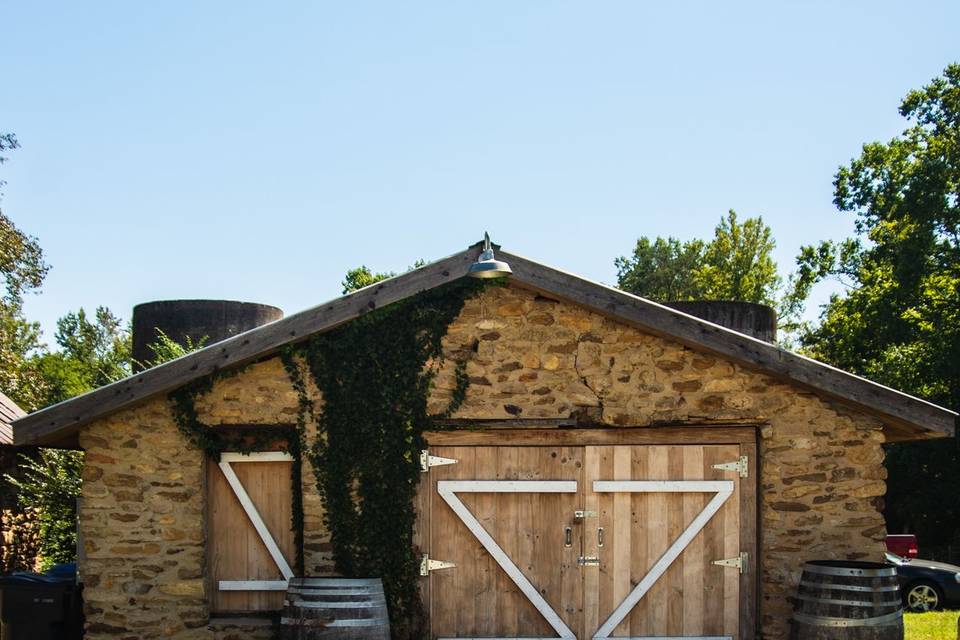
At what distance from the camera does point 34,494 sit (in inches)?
529

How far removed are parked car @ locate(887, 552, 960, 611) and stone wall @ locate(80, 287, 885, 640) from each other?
6347mm

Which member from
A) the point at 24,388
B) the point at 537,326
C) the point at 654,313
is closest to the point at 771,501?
the point at 654,313

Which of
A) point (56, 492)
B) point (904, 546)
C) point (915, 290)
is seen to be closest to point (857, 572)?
point (56, 492)

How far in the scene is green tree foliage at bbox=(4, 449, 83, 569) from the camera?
43.2 ft

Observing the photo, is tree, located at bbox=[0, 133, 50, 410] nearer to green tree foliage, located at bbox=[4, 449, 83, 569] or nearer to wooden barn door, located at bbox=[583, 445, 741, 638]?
green tree foliage, located at bbox=[4, 449, 83, 569]

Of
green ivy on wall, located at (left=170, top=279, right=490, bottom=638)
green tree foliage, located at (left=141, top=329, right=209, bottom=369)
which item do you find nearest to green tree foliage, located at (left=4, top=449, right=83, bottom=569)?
green tree foliage, located at (left=141, top=329, right=209, bottom=369)

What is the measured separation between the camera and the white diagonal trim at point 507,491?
8359mm

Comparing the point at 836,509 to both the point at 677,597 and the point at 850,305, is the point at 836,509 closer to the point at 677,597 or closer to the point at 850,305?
the point at 677,597

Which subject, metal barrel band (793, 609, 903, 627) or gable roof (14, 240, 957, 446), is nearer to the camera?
metal barrel band (793, 609, 903, 627)

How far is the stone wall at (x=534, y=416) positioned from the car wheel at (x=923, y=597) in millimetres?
6421

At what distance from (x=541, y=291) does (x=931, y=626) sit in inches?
251

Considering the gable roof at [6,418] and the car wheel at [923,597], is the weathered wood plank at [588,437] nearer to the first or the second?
the gable roof at [6,418]

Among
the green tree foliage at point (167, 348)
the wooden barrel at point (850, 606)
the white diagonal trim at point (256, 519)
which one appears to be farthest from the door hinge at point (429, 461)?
the green tree foliage at point (167, 348)

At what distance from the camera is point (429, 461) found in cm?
843
